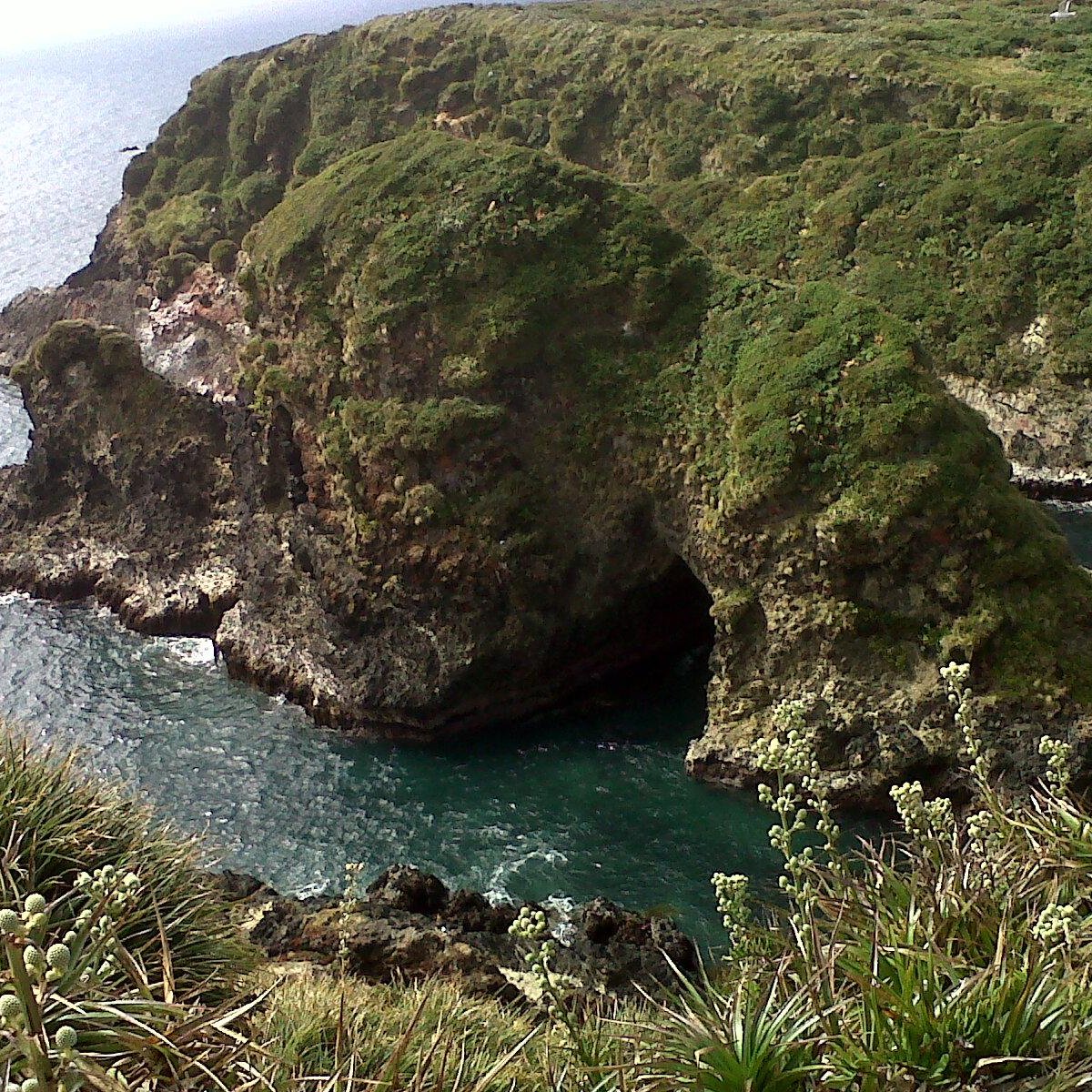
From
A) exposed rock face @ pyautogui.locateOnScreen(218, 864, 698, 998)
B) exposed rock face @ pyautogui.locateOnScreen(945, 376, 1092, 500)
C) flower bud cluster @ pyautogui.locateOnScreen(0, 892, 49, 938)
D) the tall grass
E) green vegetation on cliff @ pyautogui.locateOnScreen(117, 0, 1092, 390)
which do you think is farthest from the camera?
green vegetation on cliff @ pyautogui.locateOnScreen(117, 0, 1092, 390)

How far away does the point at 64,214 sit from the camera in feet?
367

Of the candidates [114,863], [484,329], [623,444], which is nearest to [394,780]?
[623,444]

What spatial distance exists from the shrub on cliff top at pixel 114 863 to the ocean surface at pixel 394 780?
520 inches

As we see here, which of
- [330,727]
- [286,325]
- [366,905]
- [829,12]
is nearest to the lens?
[366,905]

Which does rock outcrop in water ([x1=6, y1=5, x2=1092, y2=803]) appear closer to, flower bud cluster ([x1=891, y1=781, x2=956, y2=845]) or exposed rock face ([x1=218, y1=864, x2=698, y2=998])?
exposed rock face ([x1=218, y1=864, x2=698, y2=998])

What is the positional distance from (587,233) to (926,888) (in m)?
34.2

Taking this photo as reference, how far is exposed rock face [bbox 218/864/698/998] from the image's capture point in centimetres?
2311

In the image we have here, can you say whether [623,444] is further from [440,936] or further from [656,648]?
[440,936]

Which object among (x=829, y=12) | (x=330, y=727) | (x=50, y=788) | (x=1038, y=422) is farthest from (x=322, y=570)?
(x=829, y=12)

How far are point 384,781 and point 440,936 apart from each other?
1145 centimetres

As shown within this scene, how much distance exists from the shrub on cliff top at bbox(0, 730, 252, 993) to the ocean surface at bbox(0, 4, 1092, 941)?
43.3ft

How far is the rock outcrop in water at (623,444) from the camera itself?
31.5m

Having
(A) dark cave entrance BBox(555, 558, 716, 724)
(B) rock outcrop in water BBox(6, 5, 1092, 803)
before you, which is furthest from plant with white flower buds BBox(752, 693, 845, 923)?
(A) dark cave entrance BBox(555, 558, 716, 724)

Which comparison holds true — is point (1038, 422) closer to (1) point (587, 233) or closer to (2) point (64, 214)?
(1) point (587, 233)
